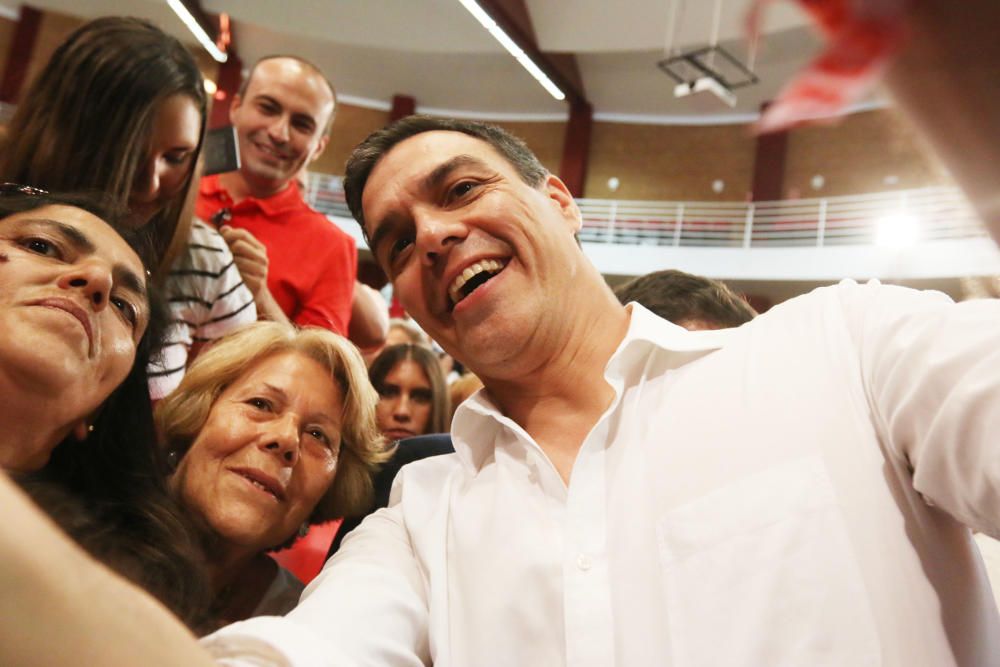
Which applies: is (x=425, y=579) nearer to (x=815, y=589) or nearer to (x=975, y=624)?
(x=815, y=589)

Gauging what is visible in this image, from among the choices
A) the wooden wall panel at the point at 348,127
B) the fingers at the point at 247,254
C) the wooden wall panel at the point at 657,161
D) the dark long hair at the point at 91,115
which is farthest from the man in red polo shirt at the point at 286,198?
the wooden wall panel at the point at 348,127

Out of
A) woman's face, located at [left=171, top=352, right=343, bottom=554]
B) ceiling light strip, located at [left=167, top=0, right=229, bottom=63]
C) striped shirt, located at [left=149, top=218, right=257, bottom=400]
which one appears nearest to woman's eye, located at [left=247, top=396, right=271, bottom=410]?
woman's face, located at [left=171, top=352, right=343, bottom=554]

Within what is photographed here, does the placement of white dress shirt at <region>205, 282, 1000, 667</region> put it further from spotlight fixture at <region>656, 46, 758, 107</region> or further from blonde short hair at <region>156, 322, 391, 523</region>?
blonde short hair at <region>156, 322, 391, 523</region>

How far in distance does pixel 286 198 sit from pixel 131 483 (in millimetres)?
814

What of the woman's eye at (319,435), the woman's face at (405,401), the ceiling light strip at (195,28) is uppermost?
the ceiling light strip at (195,28)

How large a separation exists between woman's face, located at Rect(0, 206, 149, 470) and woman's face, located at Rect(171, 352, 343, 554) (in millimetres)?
198

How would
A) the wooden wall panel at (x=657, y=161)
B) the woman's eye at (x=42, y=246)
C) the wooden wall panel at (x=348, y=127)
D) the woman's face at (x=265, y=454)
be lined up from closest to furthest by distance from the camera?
the woman's eye at (x=42, y=246) → the woman's face at (x=265, y=454) → the wooden wall panel at (x=657, y=161) → the wooden wall panel at (x=348, y=127)

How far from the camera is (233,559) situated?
1.09m

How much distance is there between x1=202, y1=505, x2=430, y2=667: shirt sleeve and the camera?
597 millimetres

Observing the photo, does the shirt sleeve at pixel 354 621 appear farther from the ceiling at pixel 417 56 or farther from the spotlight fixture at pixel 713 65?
the ceiling at pixel 417 56

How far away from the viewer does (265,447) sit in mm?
1071

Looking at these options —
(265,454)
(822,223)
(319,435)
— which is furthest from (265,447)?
(822,223)

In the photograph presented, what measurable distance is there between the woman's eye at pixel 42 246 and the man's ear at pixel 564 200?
627 millimetres

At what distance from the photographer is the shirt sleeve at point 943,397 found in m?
0.52
